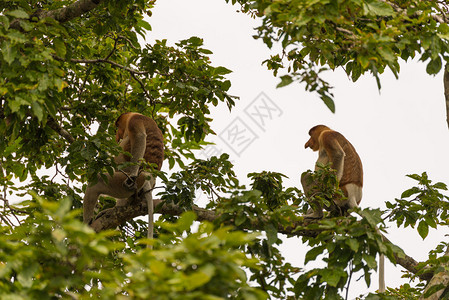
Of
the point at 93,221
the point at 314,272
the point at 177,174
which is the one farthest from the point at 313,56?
the point at 93,221

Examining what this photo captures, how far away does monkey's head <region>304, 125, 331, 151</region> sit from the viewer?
638 centimetres

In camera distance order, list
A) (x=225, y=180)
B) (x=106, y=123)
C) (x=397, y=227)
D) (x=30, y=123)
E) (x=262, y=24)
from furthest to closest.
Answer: (x=106, y=123) → (x=225, y=180) → (x=397, y=227) → (x=30, y=123) → (x=262, y=24)

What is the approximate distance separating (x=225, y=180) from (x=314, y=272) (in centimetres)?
192

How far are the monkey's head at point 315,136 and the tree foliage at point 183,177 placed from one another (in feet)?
3.16

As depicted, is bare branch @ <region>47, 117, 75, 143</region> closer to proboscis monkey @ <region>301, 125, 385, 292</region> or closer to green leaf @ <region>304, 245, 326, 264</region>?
proboscis monkey @ <region>301, 125, 385, 292</region>

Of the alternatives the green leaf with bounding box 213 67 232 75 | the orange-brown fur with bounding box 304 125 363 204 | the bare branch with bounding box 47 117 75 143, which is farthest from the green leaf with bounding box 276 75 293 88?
the orange-brown fur with bounding box 304 125 363 204

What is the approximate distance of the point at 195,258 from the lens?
1987 millimetres

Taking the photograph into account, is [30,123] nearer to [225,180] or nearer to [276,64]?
[225,180]

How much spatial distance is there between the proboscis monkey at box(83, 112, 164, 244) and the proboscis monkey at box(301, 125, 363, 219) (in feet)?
4.82

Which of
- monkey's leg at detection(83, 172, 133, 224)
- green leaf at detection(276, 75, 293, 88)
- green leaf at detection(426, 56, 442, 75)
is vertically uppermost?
monkey's leg at detection(83, 172, 133, 224)

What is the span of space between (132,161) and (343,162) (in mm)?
2183

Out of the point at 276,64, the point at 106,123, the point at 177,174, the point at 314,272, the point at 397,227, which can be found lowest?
the point at 314,272

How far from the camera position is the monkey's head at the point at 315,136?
6385 mm

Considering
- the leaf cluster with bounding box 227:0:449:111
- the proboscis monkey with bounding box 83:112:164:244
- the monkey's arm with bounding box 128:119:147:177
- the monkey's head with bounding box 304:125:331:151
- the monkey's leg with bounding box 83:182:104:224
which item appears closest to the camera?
the leaf cluster with bounding box 227:0:449:111
